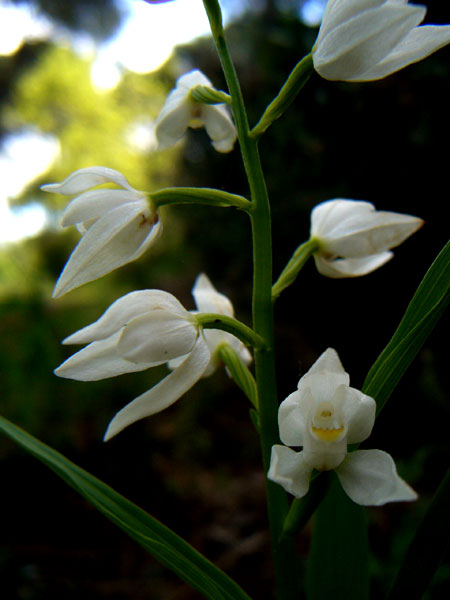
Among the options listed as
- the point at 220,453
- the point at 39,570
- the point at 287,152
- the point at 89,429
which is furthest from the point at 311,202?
the point at 39,570

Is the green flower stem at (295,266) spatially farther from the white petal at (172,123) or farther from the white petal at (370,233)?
the white petal at (172,123)

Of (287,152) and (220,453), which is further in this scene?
(220,453)

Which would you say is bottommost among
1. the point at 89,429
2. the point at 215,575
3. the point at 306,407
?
the point at 89,429

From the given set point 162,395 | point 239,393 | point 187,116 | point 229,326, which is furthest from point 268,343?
point 239,393

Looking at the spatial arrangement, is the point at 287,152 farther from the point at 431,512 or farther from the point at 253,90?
the point at 431,512

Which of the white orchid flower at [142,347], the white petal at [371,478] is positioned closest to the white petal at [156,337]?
the white orchid flower at [142,347]

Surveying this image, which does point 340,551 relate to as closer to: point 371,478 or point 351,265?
point 371,478
